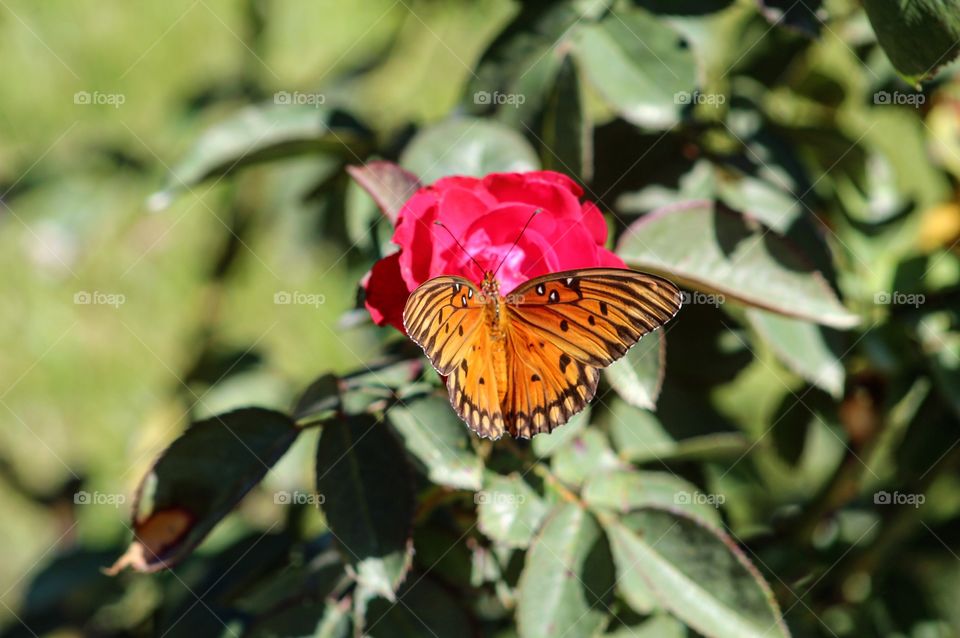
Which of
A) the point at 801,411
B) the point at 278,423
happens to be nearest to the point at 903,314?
the point at 801,411

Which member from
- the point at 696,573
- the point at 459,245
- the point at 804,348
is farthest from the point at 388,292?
the point at 804,348

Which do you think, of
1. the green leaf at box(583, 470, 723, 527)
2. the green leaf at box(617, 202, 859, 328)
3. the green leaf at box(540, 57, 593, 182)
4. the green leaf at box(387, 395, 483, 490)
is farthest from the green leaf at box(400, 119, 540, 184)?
the green leaf at box(583, 470, 723, 527)

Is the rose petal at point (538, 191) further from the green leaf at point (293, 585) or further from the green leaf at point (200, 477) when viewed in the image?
the green leaf at point (293, 585)

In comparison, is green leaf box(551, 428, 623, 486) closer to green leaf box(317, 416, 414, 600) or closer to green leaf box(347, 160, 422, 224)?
green leaf box(317, 416, 414, 600)

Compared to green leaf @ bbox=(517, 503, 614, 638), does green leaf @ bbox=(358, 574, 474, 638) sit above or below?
below

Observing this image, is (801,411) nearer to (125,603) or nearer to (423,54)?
(125,603)
